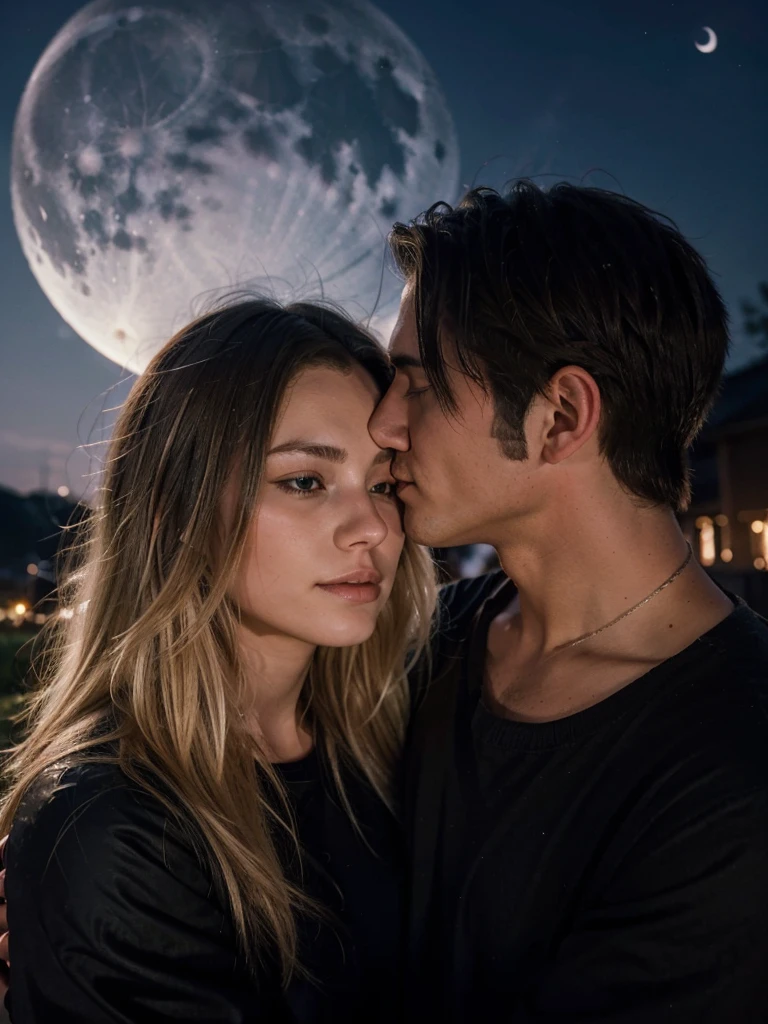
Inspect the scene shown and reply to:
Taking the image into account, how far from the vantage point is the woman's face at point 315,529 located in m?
2.30

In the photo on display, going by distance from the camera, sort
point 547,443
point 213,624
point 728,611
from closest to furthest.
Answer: point 728,611 → point 547,443 → point 213,624

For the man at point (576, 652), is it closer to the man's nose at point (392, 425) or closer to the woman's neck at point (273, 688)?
the man's nose at point (392, 425)

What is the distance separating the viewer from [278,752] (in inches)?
100

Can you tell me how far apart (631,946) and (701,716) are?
1.64ft

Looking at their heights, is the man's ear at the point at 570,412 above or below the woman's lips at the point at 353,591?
above

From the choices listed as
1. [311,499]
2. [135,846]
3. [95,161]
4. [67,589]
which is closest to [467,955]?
[135,846]

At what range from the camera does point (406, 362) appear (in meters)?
2.47

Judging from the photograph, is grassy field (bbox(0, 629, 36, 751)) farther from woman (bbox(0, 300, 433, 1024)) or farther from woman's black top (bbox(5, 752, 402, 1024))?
woman's black top (bbox(5, 752, 402, 1024))

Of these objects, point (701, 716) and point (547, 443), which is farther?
point (547, 443)

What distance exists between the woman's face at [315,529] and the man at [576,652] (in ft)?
0.50

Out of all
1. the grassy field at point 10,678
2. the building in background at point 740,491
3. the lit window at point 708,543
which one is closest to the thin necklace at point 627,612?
the grassy field at point 10,678

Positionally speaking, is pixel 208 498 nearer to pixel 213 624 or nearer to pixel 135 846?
pixel 213 624

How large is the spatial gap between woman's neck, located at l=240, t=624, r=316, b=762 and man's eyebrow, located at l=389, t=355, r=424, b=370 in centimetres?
90

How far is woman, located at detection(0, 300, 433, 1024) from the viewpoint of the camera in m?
1.78
